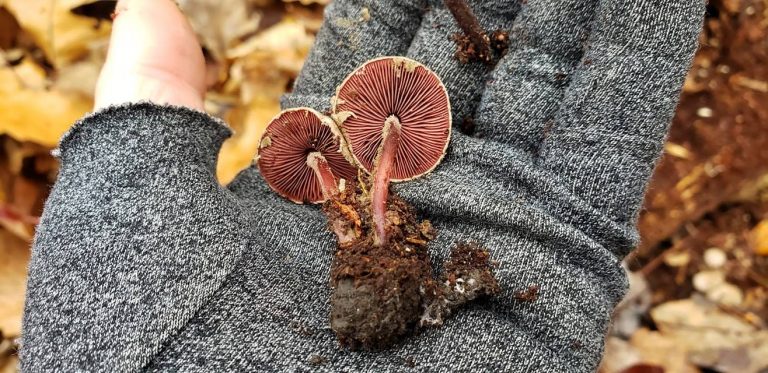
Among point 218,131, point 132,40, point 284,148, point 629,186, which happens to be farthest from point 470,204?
point 132,40

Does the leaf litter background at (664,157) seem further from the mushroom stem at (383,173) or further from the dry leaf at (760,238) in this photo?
the mushroom stem at (383,173)

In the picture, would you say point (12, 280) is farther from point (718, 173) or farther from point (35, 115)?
point (718, 173)

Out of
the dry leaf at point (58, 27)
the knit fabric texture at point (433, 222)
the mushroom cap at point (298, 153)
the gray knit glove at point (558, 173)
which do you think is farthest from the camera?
the dry leaf at point (58, 27)

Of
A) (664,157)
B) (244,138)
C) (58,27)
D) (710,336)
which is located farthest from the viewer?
(664,157)

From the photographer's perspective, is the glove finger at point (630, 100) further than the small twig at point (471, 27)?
No

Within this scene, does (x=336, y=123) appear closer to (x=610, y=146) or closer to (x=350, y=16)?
(x=350, y=16)

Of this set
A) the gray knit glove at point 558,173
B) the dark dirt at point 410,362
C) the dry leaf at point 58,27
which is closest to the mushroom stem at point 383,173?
the gray knit glove at point 558,173

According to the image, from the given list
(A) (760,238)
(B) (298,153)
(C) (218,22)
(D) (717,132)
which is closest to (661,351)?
(A) (760,238)
